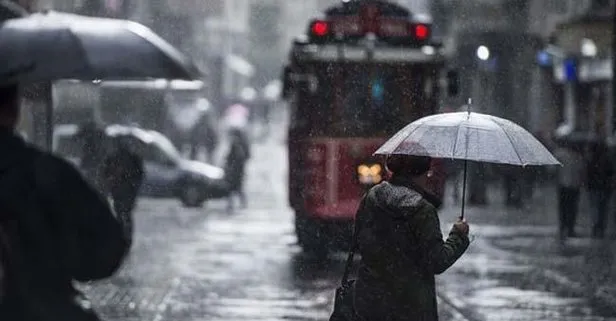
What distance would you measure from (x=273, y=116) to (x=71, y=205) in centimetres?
11875

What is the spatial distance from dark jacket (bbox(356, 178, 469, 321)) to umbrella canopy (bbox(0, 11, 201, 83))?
1.66 metres

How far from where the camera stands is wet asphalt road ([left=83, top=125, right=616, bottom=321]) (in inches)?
605

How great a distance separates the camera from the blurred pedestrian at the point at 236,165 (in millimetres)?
34219

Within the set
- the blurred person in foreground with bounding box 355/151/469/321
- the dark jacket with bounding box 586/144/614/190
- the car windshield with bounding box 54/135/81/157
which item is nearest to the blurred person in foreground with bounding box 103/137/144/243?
the dark jacket with bounding box 586/144/614/190

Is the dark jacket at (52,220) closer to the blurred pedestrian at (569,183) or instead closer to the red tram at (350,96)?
the red tram at (350,96)

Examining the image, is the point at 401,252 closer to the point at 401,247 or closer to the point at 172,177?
the point at 401,247

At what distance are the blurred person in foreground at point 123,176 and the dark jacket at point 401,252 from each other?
13.3 m

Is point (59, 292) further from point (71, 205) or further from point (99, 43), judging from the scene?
point (99, 43)

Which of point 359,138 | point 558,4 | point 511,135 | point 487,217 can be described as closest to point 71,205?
point 511,135

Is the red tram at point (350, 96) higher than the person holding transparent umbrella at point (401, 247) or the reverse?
the reverse

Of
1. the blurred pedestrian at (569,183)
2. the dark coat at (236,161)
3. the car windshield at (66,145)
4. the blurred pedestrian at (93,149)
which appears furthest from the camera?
the car windshield at (66,145)

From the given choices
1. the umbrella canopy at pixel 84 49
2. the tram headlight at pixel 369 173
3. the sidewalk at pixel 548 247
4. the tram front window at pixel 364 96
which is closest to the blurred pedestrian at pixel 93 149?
the tram front window at pixel 364 96

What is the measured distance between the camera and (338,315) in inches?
310

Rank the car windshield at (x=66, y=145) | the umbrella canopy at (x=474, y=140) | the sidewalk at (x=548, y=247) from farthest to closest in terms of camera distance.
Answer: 1. the car windshield at (x=66, y=145)
2. the sidewalk at (x=548, y=247)
3. the umbrella canopy at (x=474, y=140)
